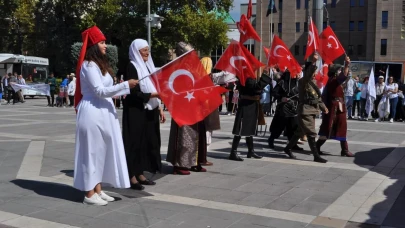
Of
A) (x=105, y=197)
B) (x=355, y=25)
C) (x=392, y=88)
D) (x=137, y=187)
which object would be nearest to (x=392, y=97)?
(x=392, y=88)

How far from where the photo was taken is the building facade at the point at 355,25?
59.1 metres

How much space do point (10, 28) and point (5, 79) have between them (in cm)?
2335

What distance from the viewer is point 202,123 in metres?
7.60

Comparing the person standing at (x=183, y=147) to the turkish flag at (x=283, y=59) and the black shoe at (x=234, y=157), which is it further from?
the turkish flag at (x=283, y=59)

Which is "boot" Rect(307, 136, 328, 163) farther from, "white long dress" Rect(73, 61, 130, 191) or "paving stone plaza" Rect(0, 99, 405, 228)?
"white long dress" Rect(73, 61, 130, 191)

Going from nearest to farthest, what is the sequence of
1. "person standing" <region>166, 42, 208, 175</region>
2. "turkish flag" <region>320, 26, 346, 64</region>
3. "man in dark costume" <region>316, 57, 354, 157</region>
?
"person standing" <region>166, 42, 208, 175</region>
"man in dark costume" <region>316, 57, 354, 157</region>
"turkish flag" <region>320, 26, 346, 64</region>

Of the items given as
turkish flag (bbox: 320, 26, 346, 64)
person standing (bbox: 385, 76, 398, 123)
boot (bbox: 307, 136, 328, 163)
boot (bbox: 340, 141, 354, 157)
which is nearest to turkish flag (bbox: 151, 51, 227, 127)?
boot (bbox: 307, 136, 328, 163)

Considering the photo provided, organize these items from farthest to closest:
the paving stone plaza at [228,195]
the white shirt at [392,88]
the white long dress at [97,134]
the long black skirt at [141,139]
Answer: the white shirt at [392,88]
the long black skirt at [141,139]
the white long dress at [97,134]
the paving stone plaza at [228,195]

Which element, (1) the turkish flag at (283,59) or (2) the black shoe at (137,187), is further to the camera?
(1) the turkish flag at (283,59)

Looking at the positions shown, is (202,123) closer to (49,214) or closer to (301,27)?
(49,214)

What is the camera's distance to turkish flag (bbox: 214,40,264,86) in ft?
27.2

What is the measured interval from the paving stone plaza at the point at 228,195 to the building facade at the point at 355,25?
49315mm

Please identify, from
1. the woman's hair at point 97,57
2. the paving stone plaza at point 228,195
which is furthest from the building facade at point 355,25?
the woman's hair at point 97,57

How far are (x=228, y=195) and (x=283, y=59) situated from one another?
4.83 m
